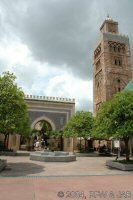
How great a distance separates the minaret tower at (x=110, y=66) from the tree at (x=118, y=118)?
2745 cm

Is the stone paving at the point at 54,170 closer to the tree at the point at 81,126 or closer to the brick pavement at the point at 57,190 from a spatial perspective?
the brick pavement at the point at 57,190

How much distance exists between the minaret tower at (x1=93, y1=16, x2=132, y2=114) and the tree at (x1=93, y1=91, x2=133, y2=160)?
90.1 feet

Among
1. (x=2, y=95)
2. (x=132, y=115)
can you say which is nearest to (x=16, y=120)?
(x=2, y=95)

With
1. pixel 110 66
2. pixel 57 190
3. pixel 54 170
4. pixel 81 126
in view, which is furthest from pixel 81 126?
pixel 110 66

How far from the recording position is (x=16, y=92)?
1373 centimetres

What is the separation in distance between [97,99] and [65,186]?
39.1 meters

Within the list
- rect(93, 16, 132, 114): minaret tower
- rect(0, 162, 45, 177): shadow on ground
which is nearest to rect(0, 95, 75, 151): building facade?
rect(93, 16, 132, 114): minaret tower

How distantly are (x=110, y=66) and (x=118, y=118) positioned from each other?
31.9 metres

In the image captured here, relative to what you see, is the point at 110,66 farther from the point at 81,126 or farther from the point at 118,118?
the point at 118,118

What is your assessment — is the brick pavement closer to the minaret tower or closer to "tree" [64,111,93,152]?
"tree" [64,111,93,152]

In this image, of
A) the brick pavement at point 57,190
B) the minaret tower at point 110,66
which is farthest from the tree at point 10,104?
the minaret tower at point 110,66

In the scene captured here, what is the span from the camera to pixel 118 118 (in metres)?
14.1

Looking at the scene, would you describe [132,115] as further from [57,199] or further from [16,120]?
[57,199]

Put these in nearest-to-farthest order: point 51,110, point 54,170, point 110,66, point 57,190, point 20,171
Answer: point 57,190 < point 20,171 < point 54,170 < point 51,110 < point 110,66
